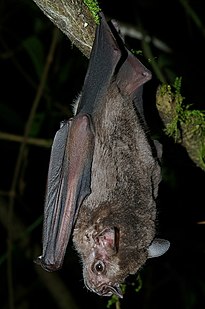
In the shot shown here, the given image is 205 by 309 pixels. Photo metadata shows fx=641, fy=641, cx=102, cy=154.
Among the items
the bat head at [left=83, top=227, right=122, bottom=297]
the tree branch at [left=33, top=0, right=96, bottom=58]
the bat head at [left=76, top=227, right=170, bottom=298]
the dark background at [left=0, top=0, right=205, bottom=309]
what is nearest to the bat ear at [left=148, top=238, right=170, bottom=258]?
the bat head at [left=76, top=227, right=170, bottom=298]

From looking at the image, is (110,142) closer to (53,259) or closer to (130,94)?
(130,94)

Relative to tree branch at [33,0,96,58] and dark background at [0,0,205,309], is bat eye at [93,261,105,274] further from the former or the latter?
dark background at [0,0,205,309]

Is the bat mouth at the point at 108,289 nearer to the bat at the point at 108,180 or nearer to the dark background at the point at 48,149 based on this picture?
the bat at the point at 108,180

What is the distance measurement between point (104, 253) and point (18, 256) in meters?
3.07

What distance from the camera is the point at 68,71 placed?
245 inches

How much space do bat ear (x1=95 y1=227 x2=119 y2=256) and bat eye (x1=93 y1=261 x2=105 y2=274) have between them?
0.08 meters

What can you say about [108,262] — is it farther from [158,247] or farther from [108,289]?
[158,247]

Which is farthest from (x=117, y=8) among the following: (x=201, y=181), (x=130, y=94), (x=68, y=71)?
(x=130, y=94)

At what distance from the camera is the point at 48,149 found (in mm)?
6891

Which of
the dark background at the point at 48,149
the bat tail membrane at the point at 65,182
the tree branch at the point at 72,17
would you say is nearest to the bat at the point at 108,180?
the bat tail membrane at the point at 65,182

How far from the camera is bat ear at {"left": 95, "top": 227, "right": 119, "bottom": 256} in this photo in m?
3.12

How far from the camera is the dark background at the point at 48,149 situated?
549 cm

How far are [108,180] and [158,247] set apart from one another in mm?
431

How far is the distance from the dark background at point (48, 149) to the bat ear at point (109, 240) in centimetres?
146
